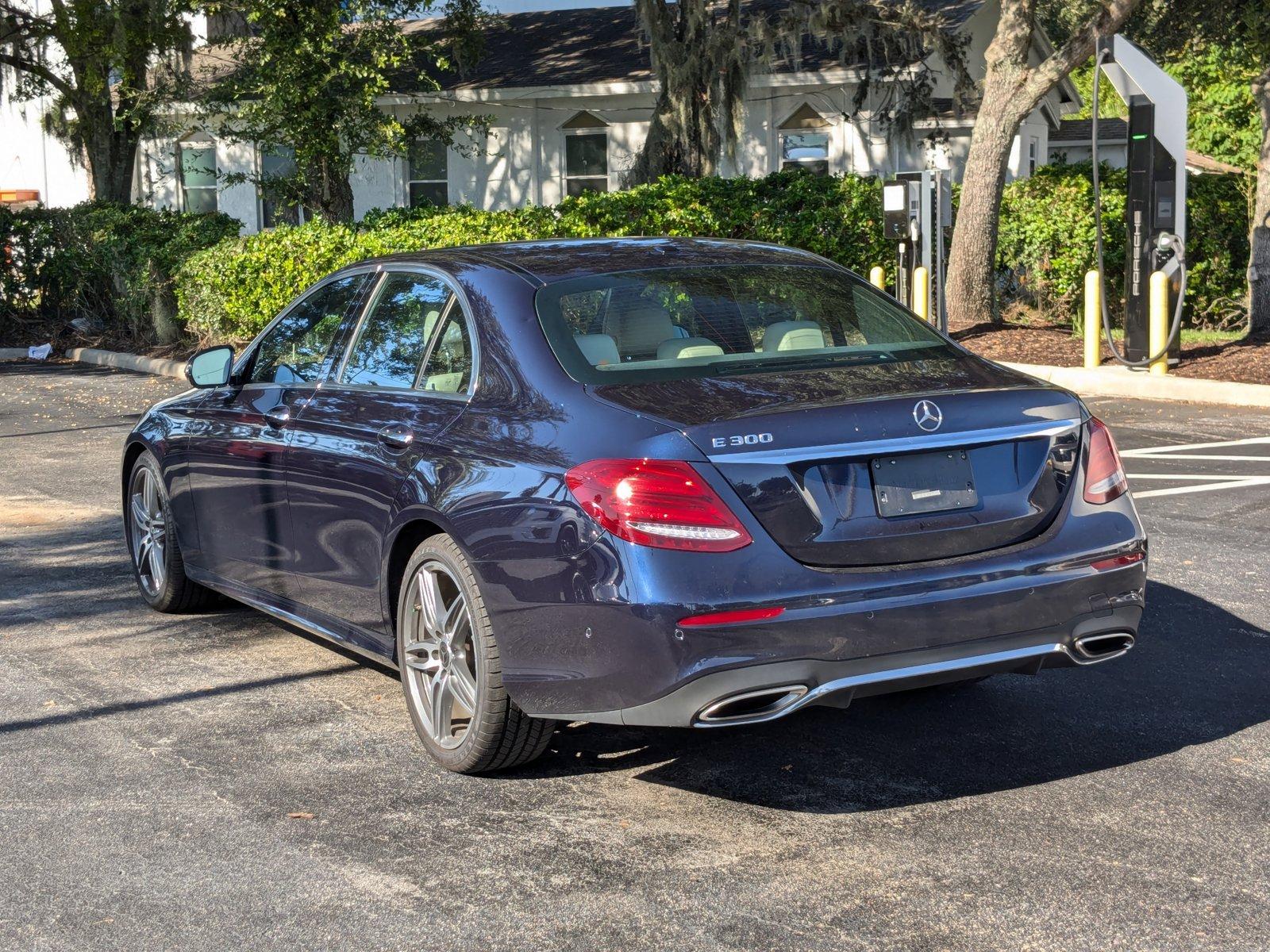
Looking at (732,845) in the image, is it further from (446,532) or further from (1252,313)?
(1252,313)

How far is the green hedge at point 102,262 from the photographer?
21.8 m

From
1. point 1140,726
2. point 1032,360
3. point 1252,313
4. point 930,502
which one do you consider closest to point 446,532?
point 930,502

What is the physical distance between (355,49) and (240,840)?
18081mm

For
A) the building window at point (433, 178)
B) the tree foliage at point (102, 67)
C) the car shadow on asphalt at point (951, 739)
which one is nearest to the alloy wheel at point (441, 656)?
the car shadow on asphalt at point (951, 739)

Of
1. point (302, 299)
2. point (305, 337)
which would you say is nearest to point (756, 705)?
point (305, 337)

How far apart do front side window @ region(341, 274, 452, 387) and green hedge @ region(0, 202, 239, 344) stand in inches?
642

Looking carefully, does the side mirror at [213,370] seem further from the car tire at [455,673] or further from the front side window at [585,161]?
the front side window at [585,161]

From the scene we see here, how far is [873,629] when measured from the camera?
4273 mm

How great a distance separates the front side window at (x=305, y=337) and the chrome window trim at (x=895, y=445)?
7.25ft

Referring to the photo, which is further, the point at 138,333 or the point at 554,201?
the point at 554,201

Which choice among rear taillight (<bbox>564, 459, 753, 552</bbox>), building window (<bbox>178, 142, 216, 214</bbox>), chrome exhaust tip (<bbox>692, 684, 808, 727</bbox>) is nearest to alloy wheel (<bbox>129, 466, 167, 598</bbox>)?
rear taillight (<bbox>564, 459, 753, 552</bbox>)

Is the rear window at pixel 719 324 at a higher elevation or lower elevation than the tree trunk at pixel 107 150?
lower

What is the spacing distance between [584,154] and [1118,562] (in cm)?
2523

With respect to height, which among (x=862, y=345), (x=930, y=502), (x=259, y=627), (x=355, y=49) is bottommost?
(x=259, y=627)
